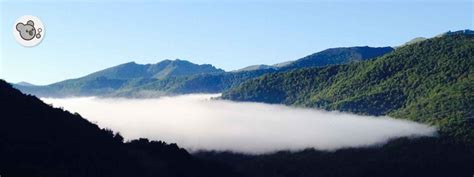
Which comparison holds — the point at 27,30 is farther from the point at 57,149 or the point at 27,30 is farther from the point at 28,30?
the point at 57,149

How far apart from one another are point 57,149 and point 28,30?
63212 mm

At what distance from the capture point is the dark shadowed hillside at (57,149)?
145m

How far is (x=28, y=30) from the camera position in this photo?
103250 mm

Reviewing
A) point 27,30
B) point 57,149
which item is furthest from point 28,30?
point 57,149

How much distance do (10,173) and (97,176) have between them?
33.6 m

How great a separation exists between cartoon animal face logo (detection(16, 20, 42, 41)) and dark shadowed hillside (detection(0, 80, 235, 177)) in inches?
1195

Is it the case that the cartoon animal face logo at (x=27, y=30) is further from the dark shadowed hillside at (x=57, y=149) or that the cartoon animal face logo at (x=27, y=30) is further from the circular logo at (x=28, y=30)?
the dark shadowed hillside at (x=57, y=149)

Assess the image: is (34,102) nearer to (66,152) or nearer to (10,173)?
(66,152)

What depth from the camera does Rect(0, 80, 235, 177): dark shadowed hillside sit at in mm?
144875

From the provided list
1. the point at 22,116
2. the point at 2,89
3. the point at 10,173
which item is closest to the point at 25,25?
the point at 10,173

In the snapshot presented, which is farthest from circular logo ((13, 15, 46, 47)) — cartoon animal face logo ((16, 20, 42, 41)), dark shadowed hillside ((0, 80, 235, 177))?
dark shadowed hillside ((0, 80, 235, 177))

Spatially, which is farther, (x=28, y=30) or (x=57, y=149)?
(x=57, y=149)

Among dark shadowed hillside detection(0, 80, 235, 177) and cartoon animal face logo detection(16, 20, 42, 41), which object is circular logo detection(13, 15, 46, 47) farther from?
dark shadowed hillside detection(0, 80, 235, 177)

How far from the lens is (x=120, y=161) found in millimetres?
176625
